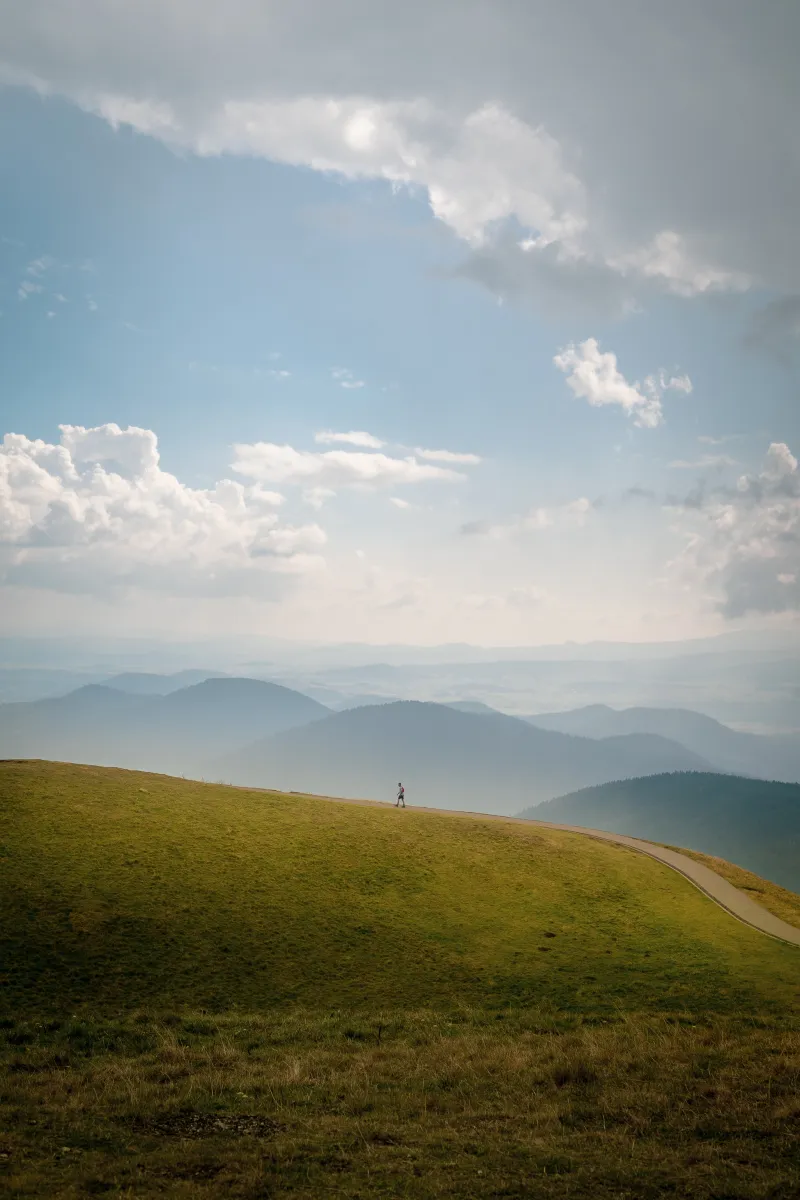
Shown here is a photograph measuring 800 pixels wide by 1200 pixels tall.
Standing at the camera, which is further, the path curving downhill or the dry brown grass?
the path curving downhill

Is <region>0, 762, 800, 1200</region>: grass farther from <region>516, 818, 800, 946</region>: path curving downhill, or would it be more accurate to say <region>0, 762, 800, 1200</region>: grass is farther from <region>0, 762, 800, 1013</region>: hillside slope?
<region>516, 818, 800, 946</region>: path curving downhill

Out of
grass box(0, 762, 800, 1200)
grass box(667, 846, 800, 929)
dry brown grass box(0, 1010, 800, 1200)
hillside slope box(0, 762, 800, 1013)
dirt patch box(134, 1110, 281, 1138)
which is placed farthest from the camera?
grass box(667, 846, 800, 929)

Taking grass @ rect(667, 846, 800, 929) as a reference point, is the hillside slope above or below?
above

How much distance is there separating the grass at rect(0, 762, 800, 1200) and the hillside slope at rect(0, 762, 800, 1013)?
6.2 inches

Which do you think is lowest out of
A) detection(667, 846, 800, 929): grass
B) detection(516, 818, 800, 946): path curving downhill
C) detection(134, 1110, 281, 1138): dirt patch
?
detection(667, 846, 800, 929): grass

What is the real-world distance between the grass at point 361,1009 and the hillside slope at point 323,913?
16 centimetres

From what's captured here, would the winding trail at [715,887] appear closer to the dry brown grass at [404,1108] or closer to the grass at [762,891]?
the grass at [762,891]

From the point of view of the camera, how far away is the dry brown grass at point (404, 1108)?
12.0 m

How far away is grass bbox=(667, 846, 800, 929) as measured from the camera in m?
39.6

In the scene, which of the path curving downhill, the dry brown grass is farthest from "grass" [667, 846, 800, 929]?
the dry brown grass

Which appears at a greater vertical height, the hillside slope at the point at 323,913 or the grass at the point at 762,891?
the hillside slope at the point at 323,913

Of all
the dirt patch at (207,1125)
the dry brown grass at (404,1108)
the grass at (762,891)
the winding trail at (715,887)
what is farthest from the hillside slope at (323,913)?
the dirt patch at (207,1125)

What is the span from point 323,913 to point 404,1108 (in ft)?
57.5

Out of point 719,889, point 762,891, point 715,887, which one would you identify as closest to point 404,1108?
point 719,889
